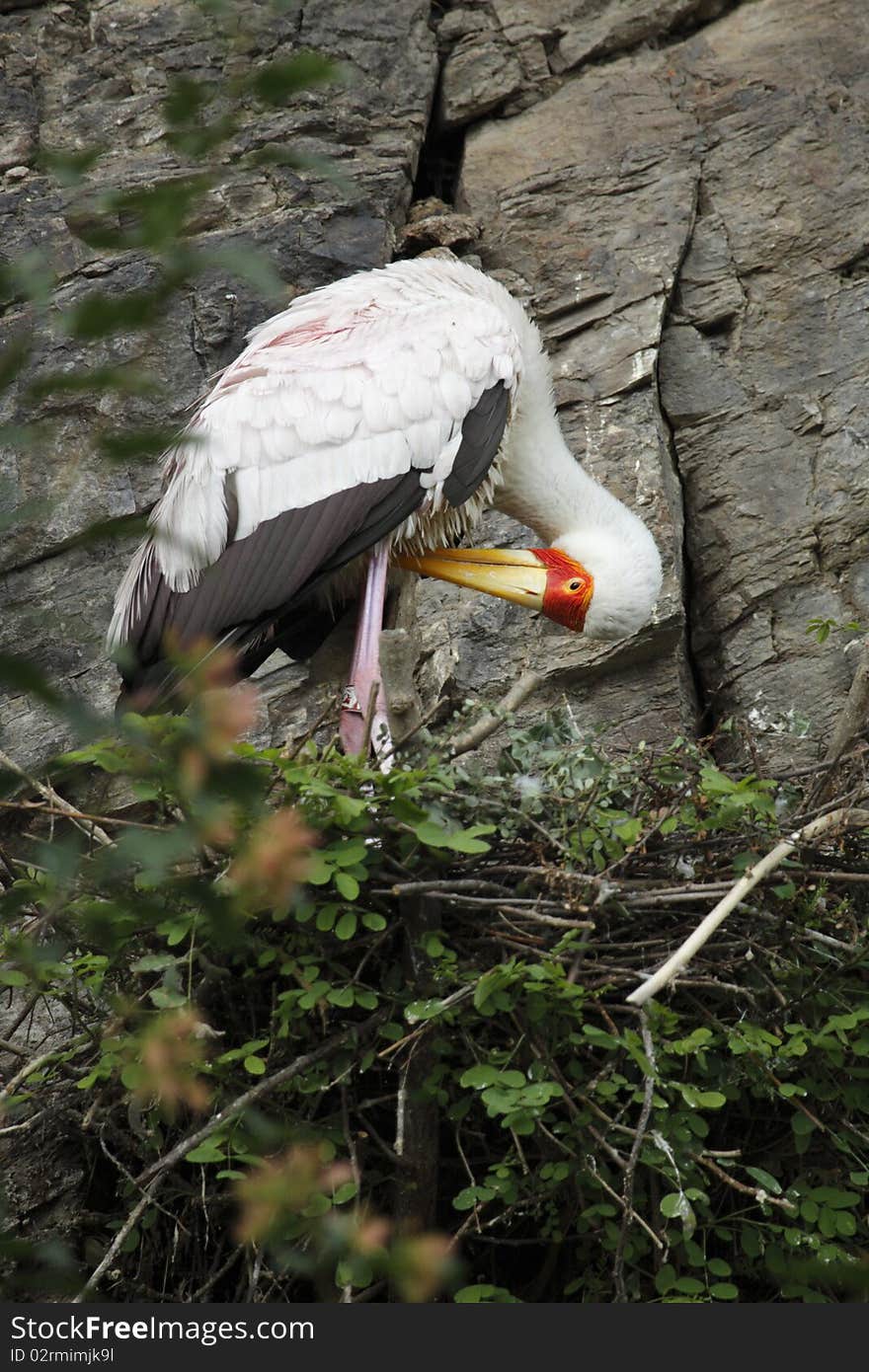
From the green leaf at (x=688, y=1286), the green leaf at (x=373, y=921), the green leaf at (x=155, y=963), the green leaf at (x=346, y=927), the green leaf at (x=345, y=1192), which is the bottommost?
the green leaf at (x=688, y=1286)

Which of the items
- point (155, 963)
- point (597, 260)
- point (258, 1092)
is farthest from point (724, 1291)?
point (597, 260)

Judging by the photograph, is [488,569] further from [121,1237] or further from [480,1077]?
[121,1237]

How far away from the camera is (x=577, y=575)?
175 inches

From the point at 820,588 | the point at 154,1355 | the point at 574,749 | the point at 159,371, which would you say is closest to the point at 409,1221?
the point at 154,1355

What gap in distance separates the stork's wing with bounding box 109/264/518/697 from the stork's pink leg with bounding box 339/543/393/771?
0.14 metres

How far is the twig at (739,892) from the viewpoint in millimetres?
3037

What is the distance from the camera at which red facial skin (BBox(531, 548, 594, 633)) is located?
4.42m

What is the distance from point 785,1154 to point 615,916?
70cm

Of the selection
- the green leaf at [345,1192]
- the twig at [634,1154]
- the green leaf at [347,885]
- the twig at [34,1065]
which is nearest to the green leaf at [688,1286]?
the twig at [634,1154]

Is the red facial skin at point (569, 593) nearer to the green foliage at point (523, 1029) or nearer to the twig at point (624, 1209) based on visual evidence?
the green foliage at point (523, 1029)

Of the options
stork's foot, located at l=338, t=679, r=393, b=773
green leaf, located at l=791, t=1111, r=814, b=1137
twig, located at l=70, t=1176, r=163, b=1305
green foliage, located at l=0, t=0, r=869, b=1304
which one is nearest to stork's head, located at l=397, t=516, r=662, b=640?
stork's foot, located at l=338, t=679, r=393, b=773

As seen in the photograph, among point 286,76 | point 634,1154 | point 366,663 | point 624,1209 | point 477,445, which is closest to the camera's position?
point 286,76

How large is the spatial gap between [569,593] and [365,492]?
65 centimetres

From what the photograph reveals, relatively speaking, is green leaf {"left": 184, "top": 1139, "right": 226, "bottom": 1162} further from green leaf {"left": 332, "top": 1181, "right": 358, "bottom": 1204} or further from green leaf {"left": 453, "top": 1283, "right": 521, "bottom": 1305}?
green leaf {"left": 453, "top": 1283, "right": 521, "bottom": 1305}
